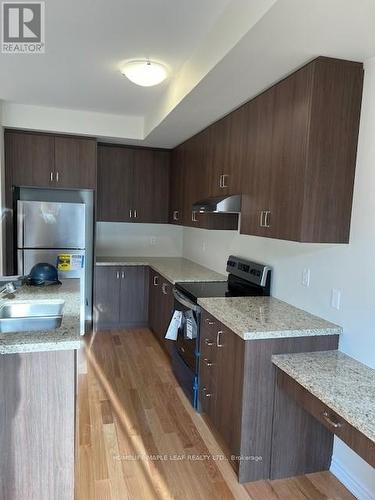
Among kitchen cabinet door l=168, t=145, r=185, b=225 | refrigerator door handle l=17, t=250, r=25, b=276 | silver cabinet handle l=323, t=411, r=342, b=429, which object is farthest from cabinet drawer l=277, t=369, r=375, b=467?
refrigerator door handle l=17, t=250, r=25, b=276

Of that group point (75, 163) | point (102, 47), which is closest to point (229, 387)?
point (102, 47)

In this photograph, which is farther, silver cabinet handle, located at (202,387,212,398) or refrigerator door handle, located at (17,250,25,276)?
refrigerator door handle, located at (17,250,25,276)

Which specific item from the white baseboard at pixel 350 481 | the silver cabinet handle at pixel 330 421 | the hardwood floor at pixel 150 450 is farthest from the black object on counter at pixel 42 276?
the white baseboard at pixel 350 481

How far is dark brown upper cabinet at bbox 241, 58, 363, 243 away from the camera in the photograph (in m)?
1.87

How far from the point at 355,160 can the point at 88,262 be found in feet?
10.1

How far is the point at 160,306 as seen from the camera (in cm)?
389

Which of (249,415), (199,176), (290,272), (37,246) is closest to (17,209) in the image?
(37,246)

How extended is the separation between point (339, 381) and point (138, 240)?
357 centimetres

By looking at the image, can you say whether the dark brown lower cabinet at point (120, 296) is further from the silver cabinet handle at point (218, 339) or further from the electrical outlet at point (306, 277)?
the electrical outlet at point (306, 277)

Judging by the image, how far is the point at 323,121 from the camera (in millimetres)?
1879

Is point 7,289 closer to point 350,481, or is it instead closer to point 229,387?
point 229,387

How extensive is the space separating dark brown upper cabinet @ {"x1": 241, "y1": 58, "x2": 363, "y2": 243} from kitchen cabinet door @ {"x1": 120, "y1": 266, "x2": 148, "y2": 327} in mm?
2504

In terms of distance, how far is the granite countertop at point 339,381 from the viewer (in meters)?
1.39

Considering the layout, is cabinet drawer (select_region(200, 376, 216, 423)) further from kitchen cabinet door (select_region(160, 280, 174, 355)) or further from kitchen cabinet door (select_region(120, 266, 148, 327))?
kitchen cabinet door (select_region(120, 266, 148, 327))
